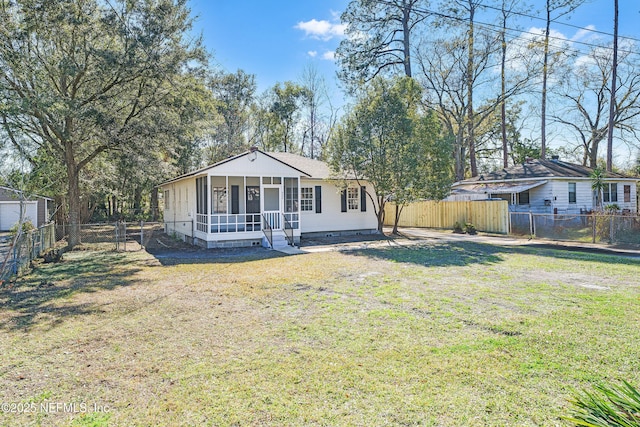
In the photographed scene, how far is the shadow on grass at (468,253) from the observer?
1124 cm

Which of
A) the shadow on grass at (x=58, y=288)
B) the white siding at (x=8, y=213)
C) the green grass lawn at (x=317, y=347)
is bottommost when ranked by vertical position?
the green grass lawn at (x=317, y=347)

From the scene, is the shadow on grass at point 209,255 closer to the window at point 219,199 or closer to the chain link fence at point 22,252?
the window at point 219,199

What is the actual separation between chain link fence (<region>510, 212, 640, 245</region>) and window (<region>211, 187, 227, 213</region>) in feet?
44.8

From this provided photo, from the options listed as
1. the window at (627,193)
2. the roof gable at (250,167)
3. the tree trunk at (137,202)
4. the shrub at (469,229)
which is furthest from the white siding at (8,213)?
the window at (627,193)

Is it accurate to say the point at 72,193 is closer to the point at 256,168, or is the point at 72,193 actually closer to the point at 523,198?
the point at 256,168

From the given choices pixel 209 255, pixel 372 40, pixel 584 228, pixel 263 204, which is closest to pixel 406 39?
pixel 372 40

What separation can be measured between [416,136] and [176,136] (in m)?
10.3

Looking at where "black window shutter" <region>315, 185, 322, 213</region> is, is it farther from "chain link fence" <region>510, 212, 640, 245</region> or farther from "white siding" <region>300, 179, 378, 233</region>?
"chain link fence" <region>510, 212, 640, 245</region>

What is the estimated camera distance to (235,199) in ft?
54.3

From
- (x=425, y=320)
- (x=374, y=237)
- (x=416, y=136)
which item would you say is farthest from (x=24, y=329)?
(x=416, y=136)

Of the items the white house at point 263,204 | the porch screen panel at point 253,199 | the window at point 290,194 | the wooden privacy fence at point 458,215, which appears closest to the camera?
the white house at point 263,204

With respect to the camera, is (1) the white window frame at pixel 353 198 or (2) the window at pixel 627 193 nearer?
(1) the white window frame at pixel 353 198

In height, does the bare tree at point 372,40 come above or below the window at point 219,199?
above

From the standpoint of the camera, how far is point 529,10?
84.0 ft
